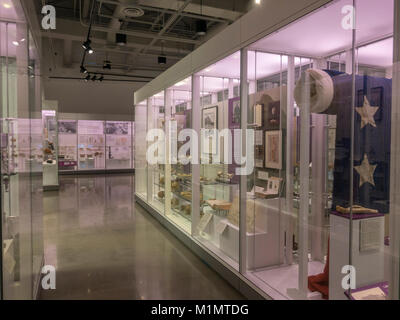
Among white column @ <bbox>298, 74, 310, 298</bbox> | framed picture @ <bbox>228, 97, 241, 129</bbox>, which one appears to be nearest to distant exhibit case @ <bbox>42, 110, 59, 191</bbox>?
framed picture @ <bbox>228, 97, 241, 129</bbox>

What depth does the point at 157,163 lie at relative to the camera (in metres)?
7.06

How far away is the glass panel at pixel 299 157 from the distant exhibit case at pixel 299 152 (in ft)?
0.04

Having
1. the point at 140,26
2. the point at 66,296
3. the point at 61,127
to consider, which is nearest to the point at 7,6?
the point at 66,296

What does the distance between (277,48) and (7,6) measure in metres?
2.44

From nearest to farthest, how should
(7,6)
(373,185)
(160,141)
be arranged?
1. (7,6)
2. (373,185)
3. (160,141)

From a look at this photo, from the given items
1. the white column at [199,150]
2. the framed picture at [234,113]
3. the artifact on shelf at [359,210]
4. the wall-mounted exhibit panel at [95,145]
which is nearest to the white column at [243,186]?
the framed picture at [234,113]

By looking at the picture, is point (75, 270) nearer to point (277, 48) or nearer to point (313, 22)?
point (277, 48)

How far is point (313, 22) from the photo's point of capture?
2734 millimetres

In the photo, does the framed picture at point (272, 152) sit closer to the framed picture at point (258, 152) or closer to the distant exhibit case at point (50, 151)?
the framed picture at point (258, 152)

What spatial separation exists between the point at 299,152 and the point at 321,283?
128 centimetres

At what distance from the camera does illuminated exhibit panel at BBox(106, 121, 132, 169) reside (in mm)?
15633

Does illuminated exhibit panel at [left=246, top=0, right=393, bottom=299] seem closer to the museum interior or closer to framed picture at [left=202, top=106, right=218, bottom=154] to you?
the museum interior

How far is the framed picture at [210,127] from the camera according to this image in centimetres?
460

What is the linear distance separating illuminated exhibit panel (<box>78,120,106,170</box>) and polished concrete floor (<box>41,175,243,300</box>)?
25.0 feet
